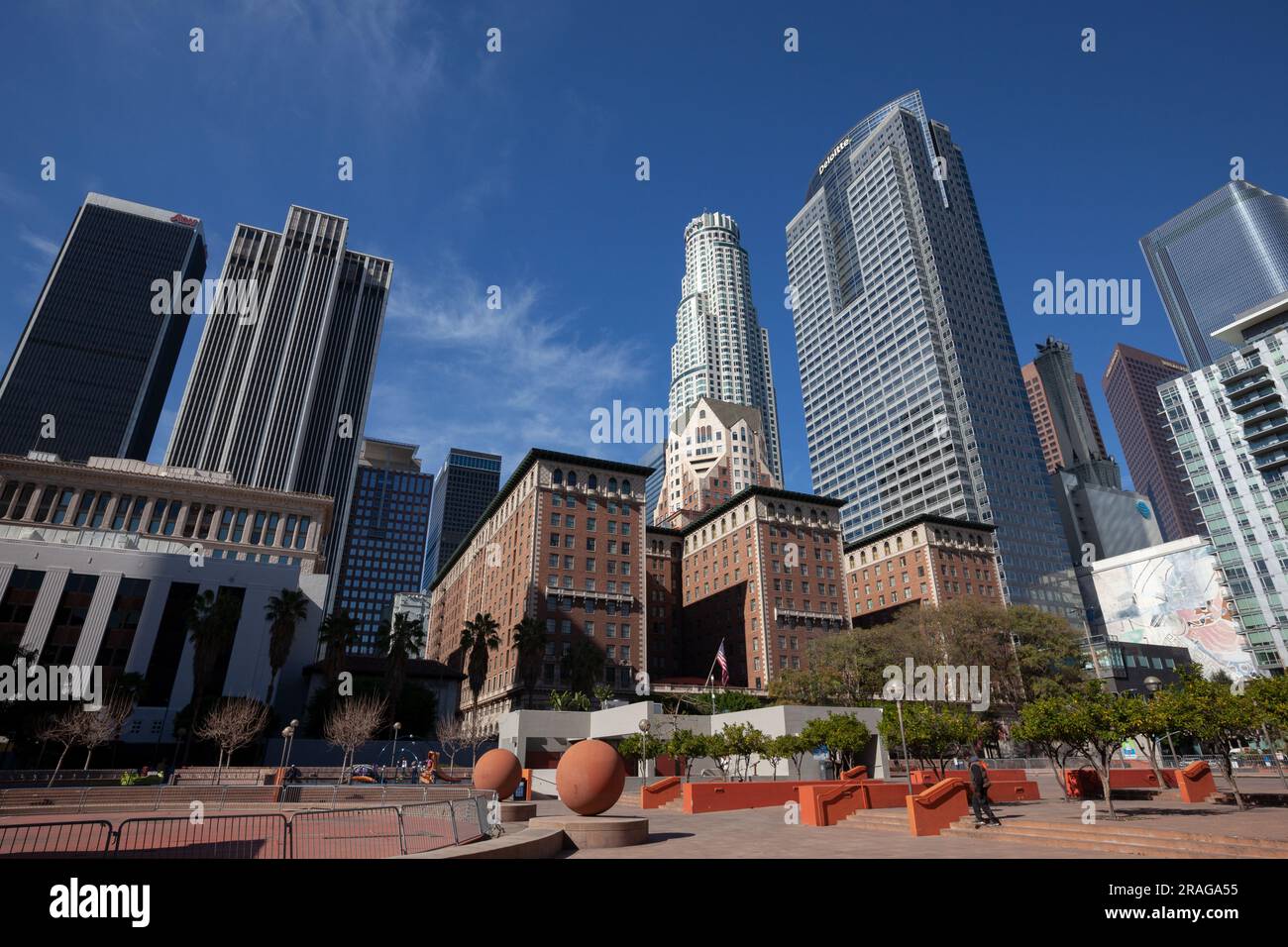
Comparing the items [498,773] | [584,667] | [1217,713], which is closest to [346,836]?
[498,773]

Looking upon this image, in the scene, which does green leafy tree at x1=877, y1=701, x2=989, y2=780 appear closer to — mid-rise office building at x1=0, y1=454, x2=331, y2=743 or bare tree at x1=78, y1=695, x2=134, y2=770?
bare tree at x1=78, y1=695, x2=134, y2=770

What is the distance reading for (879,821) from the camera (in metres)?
22.8

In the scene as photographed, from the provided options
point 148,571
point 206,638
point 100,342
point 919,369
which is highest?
point 100,342

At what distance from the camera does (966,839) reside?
63.1 ft

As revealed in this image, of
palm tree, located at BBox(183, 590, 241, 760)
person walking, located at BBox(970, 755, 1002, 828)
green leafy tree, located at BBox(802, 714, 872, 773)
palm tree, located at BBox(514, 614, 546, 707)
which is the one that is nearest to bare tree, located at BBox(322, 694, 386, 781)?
palm tree, located at BBox(183, 590, 241, 760)

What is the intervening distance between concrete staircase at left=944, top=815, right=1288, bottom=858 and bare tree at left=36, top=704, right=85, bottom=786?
5288 centimetres

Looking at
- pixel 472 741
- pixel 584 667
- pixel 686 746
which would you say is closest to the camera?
pixel 686 746

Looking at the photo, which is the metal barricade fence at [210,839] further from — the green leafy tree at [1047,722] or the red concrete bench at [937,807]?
the green leafy tree at [1047,722]

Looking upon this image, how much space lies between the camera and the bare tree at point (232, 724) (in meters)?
48.5

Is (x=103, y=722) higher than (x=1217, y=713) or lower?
higher

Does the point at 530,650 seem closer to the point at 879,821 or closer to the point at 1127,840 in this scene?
the point at 879,821

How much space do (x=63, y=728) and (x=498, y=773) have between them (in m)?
39.0
